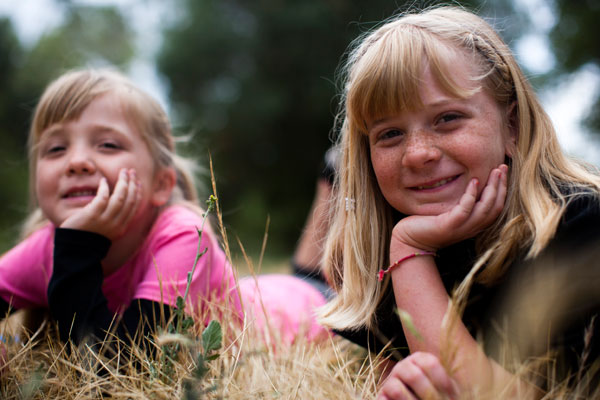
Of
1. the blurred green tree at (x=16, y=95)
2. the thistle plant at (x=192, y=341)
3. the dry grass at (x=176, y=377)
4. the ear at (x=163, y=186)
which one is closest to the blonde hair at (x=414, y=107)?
the dry grass at (x=176, y=377)

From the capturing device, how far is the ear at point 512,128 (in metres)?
1.63

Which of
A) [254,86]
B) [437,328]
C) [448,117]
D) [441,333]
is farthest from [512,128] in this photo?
[254,86]

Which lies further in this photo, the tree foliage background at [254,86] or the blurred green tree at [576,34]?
the tree foliage background at [254,86]

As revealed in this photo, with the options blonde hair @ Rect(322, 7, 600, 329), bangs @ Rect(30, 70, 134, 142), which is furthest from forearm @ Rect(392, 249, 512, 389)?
bangs @ Rect(30, 70, 134, 142)

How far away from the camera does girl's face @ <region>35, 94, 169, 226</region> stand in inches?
83.5

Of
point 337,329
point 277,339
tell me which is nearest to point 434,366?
point 337,329

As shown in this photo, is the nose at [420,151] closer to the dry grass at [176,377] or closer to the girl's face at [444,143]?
the girl's face at [444,143]

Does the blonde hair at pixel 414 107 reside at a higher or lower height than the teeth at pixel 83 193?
higher

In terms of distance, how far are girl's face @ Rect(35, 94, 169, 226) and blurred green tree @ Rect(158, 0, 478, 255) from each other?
30.4 feet

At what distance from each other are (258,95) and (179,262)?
408 inches

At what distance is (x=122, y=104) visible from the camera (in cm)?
231

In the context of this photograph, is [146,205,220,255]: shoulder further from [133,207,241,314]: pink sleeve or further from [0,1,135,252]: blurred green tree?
[0,1,135,252]: blurred green tree

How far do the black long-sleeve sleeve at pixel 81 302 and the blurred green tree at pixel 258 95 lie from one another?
9.58m

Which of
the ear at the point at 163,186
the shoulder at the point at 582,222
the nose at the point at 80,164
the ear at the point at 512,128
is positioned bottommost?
the ear at the point at 163,186
